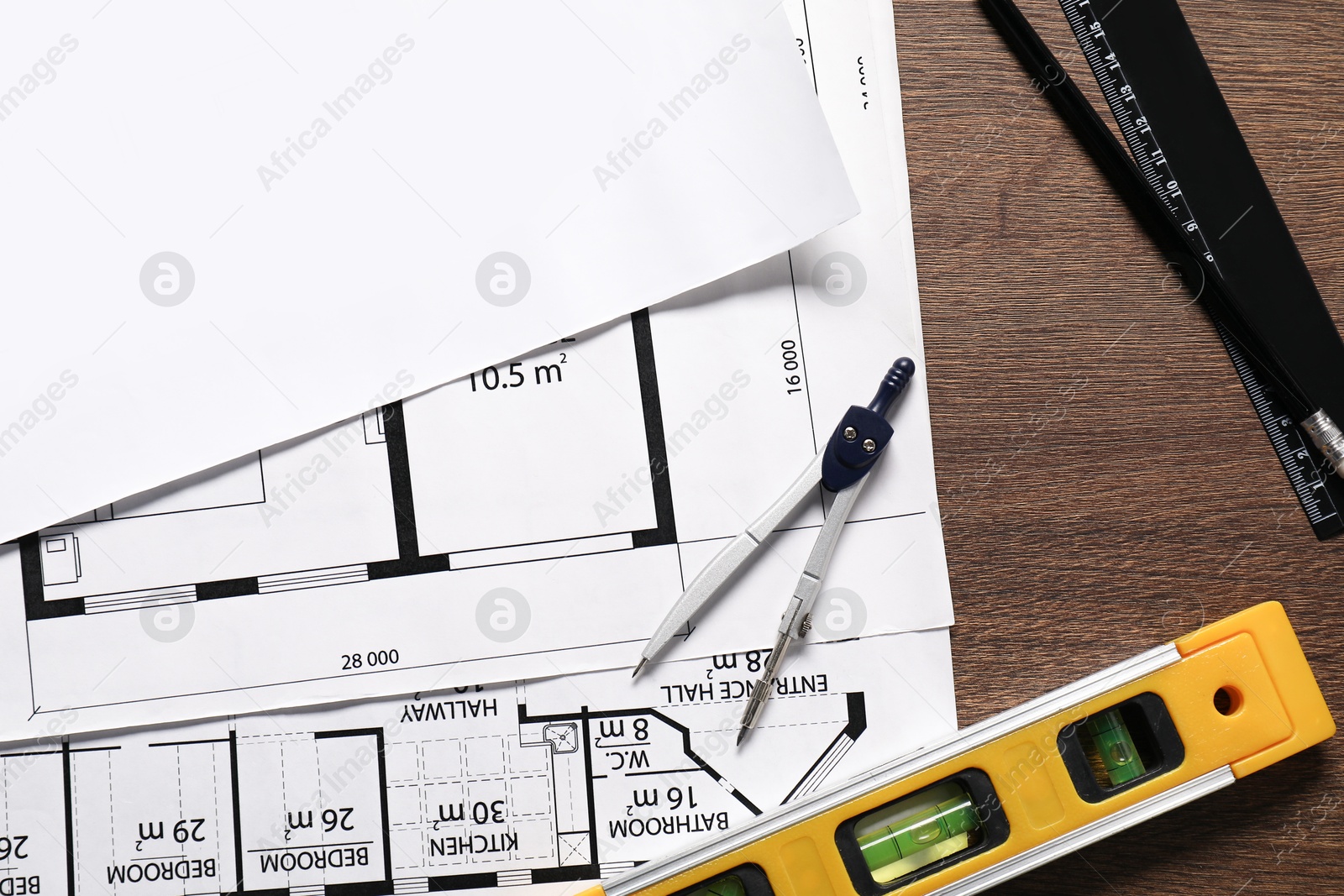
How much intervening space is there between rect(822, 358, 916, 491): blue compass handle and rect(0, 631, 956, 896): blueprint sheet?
0.54ft

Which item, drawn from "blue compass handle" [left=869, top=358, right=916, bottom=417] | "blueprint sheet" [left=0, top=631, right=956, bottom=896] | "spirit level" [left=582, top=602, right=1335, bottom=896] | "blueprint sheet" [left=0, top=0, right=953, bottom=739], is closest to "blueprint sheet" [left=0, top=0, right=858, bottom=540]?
"blueprint sheet" [left=0, top=0, right=953, bottom=739]

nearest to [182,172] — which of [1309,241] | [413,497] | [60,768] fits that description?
[413,497]

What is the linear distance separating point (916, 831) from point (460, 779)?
0.42 m

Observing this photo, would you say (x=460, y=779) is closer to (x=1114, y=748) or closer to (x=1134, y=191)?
(x=1114, y=748)

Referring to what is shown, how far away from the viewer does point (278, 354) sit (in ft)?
2.54

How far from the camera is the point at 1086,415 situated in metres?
0.80

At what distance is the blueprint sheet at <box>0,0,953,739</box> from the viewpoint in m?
0.78

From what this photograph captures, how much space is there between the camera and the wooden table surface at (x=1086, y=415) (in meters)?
0.79

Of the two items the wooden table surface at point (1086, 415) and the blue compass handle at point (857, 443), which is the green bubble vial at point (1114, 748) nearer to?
the wooden table surface at point (1086, 415)

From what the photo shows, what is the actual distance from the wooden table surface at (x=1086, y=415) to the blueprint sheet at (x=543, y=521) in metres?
0.05

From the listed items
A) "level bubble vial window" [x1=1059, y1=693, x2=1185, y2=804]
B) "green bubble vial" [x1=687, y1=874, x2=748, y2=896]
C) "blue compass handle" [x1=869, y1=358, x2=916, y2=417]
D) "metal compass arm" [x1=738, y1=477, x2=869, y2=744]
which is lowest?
"green bubble vial" [x1=687, y1=874, x2=748, y2=896]

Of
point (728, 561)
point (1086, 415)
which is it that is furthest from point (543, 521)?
point (1086, 415)

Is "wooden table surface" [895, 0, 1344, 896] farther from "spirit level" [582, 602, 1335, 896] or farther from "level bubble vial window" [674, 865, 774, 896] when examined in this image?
"level bubble vial window" [674, 865, 774, 896]

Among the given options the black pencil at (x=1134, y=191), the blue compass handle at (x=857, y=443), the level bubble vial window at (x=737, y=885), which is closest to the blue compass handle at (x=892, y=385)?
the blue compass handle at (x=857, y=443)
